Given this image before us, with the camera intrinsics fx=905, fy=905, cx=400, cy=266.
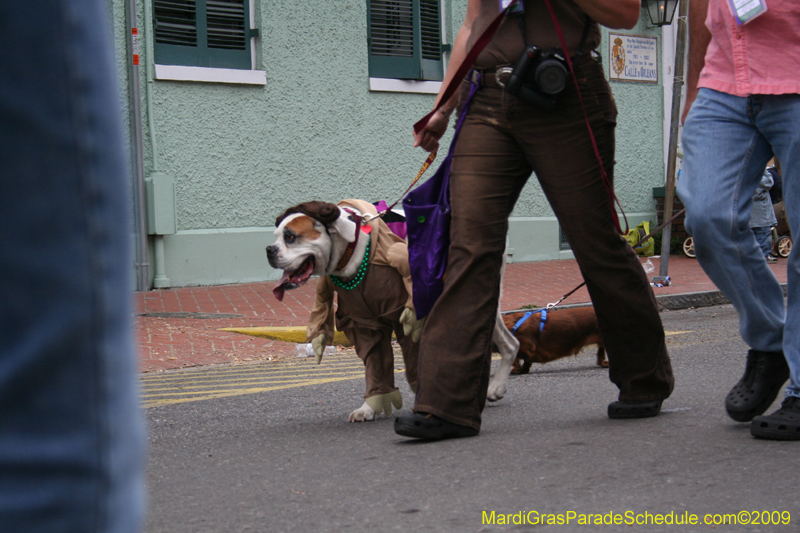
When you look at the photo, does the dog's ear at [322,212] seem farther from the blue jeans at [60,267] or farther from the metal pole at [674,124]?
the metal pole at [674,124]

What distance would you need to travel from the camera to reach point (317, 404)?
4582 mm

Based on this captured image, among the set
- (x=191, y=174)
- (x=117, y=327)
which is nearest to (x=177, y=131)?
(x=191, y=174)

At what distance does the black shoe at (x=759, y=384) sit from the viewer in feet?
10.7

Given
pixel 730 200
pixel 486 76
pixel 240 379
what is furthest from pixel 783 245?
pixel 486 76

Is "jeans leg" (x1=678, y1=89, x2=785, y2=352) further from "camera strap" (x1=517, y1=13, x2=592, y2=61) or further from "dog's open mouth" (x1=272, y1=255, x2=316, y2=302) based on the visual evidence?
"dog's open mouth" (x1=272, y1=255, x2=316, y2=302)

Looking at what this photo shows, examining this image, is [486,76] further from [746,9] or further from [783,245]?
[783,245]

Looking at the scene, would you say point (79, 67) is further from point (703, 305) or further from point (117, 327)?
point (703, 305)

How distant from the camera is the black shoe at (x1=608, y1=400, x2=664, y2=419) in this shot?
3598 millimetres

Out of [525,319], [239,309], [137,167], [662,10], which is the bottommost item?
[239,309]

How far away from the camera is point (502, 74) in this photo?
3.30m

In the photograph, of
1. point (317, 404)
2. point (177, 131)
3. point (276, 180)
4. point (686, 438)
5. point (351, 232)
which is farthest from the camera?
point (276, 180)

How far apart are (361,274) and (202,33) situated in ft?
27.4

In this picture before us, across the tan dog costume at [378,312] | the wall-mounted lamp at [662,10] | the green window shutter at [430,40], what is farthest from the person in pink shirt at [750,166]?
the green window shutter at [430,40]

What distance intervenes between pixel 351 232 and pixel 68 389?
129 inches
